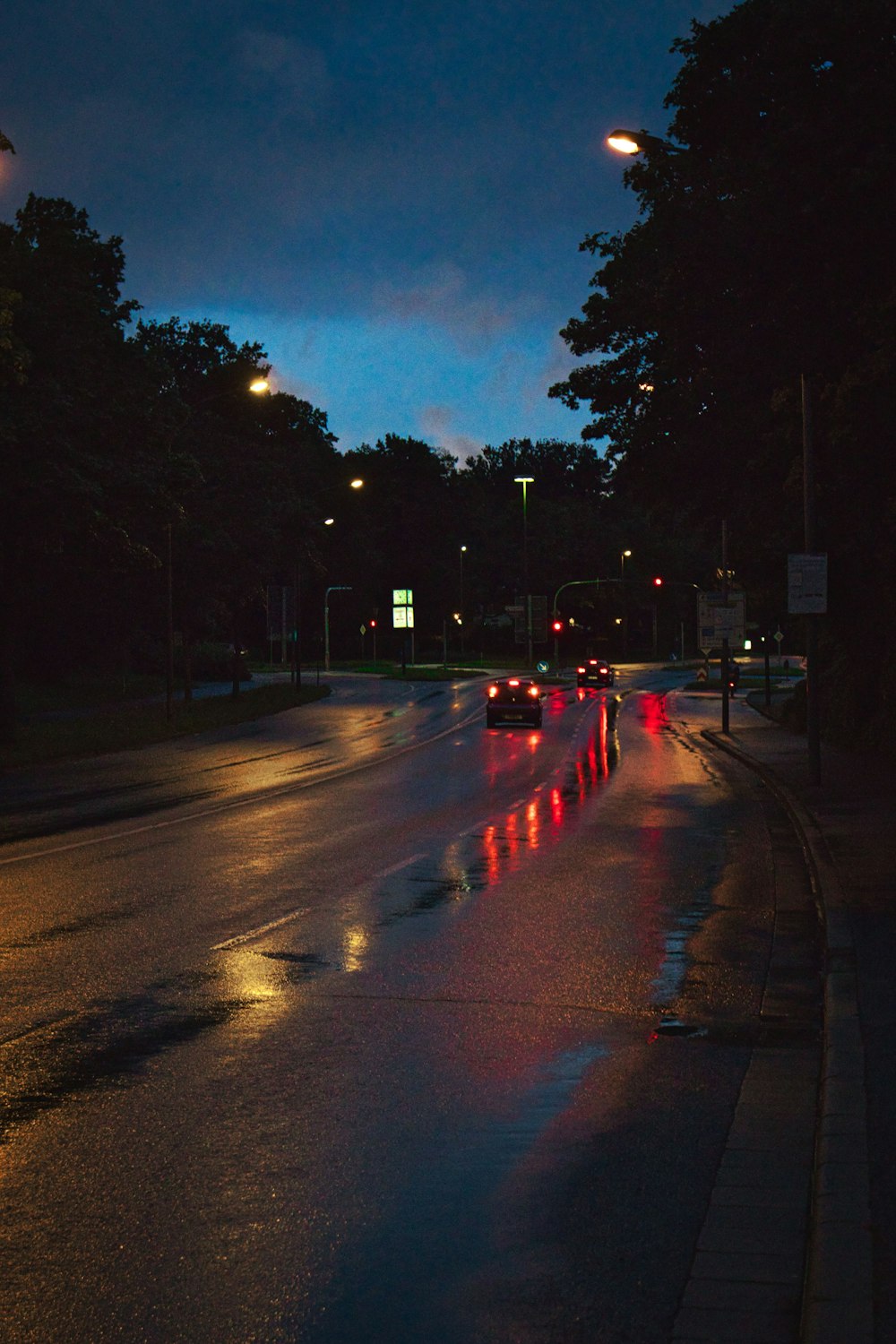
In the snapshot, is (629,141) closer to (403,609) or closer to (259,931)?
(259,931)

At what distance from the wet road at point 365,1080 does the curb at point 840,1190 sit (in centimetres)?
45

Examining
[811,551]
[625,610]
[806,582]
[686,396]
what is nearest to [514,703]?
[686,396]

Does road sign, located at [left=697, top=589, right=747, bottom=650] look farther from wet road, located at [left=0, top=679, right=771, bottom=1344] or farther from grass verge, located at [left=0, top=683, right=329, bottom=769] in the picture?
wet road, located at [left=0, top=679, right=771, bottom=1344]

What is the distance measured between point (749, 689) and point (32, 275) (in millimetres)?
51207

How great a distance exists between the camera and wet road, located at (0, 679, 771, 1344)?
4.76 meters

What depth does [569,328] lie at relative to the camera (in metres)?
37.3

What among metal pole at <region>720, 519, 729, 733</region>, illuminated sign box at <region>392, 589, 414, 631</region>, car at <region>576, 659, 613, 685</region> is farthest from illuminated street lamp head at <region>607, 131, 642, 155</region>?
illuminated sign box at <region>392, 589, 414, 631</region>

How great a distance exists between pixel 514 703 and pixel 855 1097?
125 feet

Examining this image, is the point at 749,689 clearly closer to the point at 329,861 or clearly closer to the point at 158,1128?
the point at 329,861

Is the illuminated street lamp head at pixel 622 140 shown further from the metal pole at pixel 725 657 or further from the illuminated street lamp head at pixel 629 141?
the metal pole at pixel 725 657

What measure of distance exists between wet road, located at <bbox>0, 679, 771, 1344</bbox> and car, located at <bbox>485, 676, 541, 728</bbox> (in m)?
26.8

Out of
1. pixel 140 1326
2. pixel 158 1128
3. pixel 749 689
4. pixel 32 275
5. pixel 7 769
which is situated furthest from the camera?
pixel 749 689

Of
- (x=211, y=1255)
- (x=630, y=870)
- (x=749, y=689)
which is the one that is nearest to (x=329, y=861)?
(x=630, y=870)

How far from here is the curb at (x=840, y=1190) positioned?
4.32 meters
